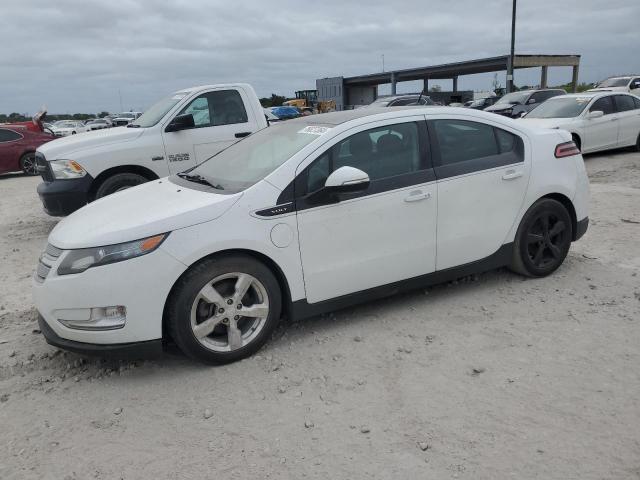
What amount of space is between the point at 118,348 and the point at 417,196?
7.64 ft

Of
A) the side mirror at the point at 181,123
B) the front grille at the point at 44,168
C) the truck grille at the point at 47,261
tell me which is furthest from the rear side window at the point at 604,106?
the truck grille at the point at 47,261

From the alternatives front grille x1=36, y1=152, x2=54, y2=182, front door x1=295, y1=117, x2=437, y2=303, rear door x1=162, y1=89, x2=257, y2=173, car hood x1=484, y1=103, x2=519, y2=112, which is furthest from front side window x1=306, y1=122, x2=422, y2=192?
car hood x1=484, y1=103, x2=519, y2=112

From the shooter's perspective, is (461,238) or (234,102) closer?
(461,238)

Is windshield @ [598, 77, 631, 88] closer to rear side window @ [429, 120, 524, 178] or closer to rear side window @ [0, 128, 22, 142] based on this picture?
rear side window @ [429, 120, 524, 178]

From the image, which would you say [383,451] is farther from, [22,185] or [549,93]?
[549,93]

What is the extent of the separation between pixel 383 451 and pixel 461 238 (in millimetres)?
2123

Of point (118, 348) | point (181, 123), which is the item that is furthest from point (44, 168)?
point (118, 348)

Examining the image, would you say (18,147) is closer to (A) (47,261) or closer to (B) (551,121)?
(A) (47,261)

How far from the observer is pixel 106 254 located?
3316 mm

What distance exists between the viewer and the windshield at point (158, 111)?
25.9 ft

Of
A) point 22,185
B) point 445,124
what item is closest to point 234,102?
point 445,124

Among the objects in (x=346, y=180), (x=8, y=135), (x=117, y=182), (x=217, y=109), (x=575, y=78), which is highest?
(x=217, y=109)

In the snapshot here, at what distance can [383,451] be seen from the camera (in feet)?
8.93

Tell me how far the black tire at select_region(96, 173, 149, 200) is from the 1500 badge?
466 millimetres
